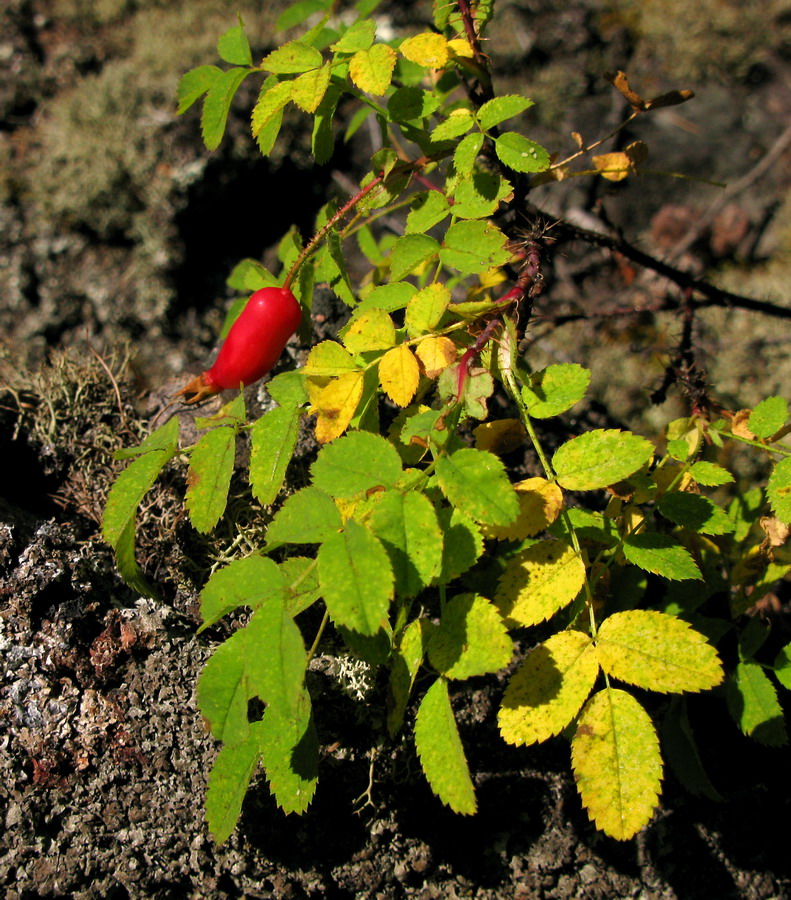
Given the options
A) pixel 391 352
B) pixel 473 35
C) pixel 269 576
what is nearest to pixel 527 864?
pixel 269 576

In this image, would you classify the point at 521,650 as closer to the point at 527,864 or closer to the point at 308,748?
the point at 527,864

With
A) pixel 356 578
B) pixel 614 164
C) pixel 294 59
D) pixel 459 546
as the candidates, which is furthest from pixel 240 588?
pixel 614 164

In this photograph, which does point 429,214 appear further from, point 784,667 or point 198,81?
point 784,667

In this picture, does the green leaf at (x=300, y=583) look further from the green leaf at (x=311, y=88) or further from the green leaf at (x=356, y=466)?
the green leaf at (x=311, y=88)

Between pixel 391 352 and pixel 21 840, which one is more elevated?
pixel 391 352

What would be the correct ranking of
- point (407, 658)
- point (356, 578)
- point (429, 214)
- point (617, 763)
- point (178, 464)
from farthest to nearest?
point (178, 464) → point (429, 214) → point (407, 658) → point (617, 763) → point (356, 578)

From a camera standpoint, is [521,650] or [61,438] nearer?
[521,650]
